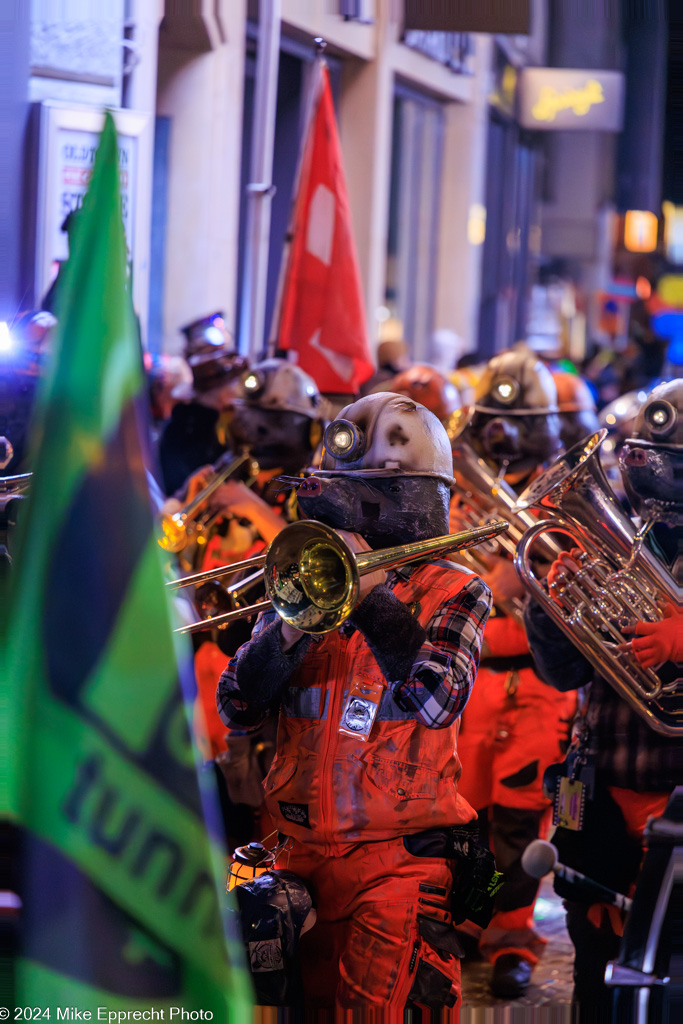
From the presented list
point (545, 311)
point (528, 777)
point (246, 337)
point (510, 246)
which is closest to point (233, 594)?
point (528, 777)

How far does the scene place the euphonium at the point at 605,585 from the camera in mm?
3939

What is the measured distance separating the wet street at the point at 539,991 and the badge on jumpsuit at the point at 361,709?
2.78 feet

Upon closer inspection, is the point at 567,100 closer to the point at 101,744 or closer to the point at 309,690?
the point at 309,690

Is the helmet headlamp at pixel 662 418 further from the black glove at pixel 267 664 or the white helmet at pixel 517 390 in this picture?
the black glove at pixel 267 664

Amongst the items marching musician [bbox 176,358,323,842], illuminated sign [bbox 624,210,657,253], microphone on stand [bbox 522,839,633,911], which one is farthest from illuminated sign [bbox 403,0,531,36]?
illuminated sign [bbox 624,210,657,253]

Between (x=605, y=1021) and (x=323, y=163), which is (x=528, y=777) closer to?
(x=605, y=1021)

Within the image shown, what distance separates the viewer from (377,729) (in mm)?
3000

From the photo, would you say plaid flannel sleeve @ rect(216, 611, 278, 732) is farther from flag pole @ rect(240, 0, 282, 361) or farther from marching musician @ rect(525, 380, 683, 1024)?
flag pole @ rect(240, 0, 282, 361)

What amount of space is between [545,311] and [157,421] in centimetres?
2089

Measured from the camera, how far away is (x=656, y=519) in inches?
159

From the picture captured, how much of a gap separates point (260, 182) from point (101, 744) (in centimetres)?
676

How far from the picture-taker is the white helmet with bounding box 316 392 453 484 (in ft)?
10.4

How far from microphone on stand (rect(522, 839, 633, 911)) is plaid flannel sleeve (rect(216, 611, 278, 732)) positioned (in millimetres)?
1568

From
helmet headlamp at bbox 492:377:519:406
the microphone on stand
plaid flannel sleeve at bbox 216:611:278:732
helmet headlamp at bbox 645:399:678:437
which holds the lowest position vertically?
the microphone on stand
